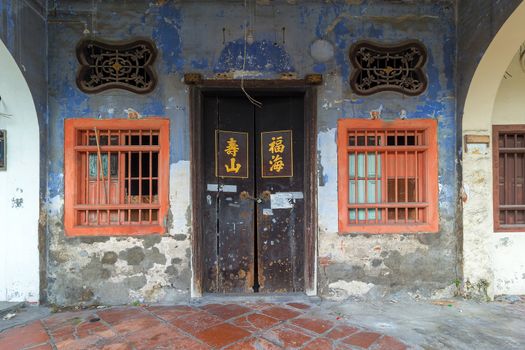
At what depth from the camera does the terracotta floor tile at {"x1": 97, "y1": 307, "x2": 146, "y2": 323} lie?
10.7 ft

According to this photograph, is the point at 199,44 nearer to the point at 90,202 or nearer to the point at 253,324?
the point at 90,202

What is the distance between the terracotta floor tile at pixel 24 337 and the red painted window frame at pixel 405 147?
3.26 metres

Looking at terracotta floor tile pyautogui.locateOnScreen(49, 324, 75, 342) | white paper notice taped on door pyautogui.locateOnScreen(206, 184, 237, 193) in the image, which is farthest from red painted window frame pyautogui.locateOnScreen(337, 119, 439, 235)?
terracotta floor tile pyautogui.locateOnScreen(49, 324, 75, 342)

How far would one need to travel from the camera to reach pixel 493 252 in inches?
154

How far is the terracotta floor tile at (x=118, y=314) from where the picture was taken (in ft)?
10.7

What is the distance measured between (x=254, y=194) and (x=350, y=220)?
126cm

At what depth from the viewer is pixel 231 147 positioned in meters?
3.97

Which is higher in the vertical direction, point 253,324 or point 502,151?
point 502,151

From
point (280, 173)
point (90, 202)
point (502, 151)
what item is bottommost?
point (90, 202)

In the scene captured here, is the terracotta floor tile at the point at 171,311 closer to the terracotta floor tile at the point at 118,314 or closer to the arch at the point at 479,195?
the terracotta floor tile at the point at 118,314

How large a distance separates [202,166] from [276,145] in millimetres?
983

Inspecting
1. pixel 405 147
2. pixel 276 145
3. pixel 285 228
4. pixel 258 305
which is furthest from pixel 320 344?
pixel 405 147

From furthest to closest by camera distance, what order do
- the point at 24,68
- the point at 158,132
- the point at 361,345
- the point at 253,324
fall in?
the point at 158,132
the point at 24,68
the point at 253,324
the point at 361,345

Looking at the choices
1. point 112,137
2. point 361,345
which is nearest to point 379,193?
point 361,345
